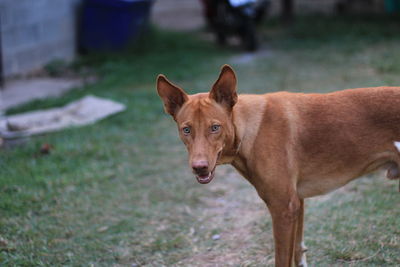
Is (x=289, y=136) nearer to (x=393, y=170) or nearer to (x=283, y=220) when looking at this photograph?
(x=283, y=220)

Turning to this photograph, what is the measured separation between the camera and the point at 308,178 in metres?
3.43

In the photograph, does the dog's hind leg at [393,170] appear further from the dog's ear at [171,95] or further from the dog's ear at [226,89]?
the dog's ear at [171,95]

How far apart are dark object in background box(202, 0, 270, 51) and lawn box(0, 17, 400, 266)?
→ 113 inches

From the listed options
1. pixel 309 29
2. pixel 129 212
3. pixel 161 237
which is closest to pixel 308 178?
pixel 161 237

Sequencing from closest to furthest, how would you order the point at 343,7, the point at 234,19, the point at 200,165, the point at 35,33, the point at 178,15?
1. the point at 200,165
2. the point at 35,33
3. the point at 234,19
4. the point at 343,7
5. the point at 178,15

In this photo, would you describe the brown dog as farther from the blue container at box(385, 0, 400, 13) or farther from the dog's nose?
the blue container at box(385, 0, 400, 13)

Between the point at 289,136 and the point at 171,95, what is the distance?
0.80 m

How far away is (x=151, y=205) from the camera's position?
5.01m

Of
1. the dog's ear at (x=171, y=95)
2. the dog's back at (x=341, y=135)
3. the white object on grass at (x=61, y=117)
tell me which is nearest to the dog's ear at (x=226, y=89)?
the dog's ear at (x=171, y=95)

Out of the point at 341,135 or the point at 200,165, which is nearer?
the point at 200,165

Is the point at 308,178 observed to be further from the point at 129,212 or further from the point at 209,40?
the point at 209,40

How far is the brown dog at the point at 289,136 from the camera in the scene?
3234 mm

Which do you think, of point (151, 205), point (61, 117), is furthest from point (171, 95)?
point (61, 117)

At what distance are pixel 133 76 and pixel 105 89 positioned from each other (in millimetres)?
866
